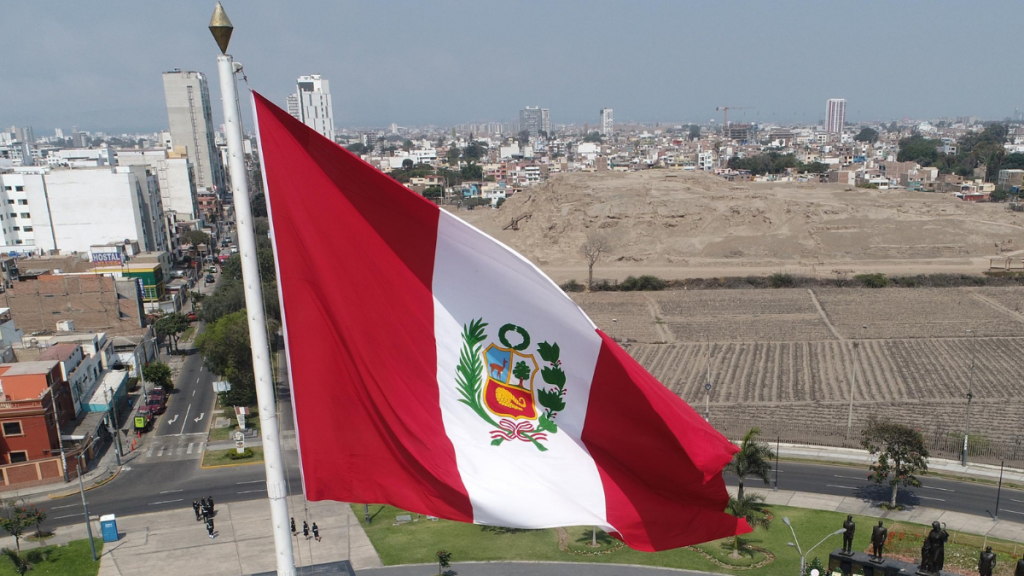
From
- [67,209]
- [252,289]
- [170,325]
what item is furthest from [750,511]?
[67,209]

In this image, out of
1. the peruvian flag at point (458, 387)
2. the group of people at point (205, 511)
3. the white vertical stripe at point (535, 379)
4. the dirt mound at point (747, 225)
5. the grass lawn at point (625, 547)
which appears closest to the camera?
the peruvian flag at point (458, 387)

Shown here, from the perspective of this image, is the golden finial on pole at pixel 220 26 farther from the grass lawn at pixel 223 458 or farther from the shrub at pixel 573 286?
the shrub at pixel 573 286

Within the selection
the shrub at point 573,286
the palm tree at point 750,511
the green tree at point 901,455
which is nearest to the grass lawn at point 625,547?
the palm tree at point 750,511

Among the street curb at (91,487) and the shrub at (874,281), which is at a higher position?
the street curb at (91,487)

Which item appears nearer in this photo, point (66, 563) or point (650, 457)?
point (650, 457)

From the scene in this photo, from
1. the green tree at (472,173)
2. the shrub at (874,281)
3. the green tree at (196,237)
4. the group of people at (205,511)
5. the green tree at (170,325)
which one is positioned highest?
the green tree at (472,173)

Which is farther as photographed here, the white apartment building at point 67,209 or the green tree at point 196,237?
the green tree at point 196,237

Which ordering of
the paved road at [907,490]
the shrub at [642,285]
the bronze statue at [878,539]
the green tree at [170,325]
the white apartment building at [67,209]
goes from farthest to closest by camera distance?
1. the white apartment building at [67,209]
2. the shrub at [642,285]
3. the green tree at [170,325]
4. the paved road at [907,490]
5. the bronze statue at [878,539]

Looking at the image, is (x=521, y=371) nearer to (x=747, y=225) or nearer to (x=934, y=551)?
(x=934, y=551)
